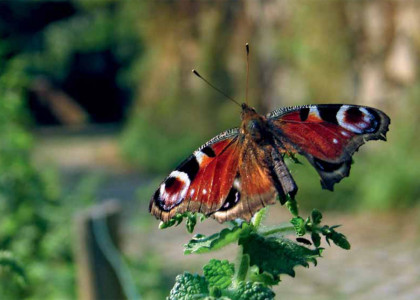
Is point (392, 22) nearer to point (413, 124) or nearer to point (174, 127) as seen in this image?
point (413, 124)

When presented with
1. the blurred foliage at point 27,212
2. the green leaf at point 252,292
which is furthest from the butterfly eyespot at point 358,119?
the blurred foliage at point 27,212

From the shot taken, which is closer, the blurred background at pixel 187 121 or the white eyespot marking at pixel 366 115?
the white eyespot marking at pixel 366 115

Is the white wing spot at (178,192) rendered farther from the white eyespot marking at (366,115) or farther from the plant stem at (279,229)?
the white eyespot marking at (366,115)

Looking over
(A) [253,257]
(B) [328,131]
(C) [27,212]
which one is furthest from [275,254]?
(C) [27,212]

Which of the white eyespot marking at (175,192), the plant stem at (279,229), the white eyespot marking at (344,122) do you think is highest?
the white eyespot marking at (344,122)

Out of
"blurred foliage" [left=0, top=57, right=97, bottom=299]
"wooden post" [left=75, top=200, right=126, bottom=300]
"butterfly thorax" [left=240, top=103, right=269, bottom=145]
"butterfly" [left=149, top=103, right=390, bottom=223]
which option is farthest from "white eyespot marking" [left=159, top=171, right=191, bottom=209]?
"blurred foliage" [left=0, top=57, right=97, bottom=299]

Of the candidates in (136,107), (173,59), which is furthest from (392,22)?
(136,107)

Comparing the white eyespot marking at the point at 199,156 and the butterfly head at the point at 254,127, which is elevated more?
the butterfly head at the point at 254,127
